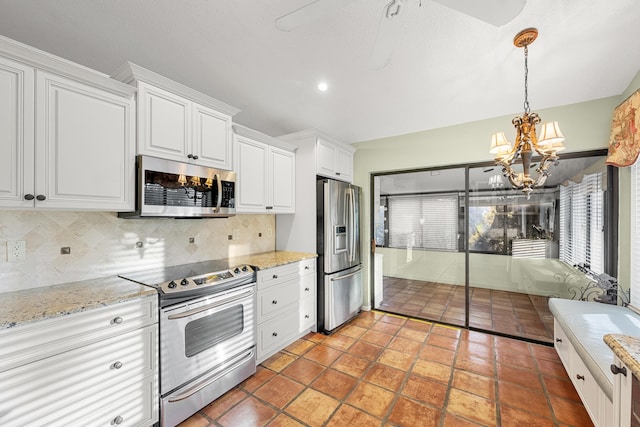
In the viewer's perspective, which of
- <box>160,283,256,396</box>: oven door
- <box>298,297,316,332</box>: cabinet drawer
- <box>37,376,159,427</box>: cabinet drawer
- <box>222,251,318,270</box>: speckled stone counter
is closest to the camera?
<box>37,376,159,427</box>: cabinet drawer

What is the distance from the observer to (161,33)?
1678mm

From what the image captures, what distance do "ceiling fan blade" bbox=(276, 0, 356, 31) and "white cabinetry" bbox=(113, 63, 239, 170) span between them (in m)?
1.23

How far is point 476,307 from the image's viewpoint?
340cm

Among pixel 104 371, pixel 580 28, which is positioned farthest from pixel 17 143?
pixel 580 28

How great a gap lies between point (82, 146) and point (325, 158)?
2379mm

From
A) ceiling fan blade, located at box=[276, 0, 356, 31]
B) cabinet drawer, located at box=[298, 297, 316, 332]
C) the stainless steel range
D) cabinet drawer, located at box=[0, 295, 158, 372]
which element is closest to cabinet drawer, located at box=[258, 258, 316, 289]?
the stainless steel range

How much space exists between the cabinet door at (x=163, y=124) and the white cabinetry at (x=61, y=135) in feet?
0.25

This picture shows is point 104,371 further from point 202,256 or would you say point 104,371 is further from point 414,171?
point 414,171

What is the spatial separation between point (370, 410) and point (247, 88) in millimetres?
2830

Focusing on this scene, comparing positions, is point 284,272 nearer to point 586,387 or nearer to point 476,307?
point 586,387

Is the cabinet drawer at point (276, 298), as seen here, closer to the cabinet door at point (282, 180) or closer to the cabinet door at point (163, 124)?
the cabinet door at point (282, 180)

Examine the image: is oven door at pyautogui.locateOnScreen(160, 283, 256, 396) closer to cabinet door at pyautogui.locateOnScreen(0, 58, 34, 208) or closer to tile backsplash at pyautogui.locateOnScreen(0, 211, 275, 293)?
tile backsplash at pyautogui.locateOnScreen(0, 211, 275, 293)

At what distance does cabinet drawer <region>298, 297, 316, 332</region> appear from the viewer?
Result: 296cm

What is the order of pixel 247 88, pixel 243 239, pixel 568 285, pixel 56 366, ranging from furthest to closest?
pixel 243 239
pixel 568 285
pixel 247 88
pixel 56 366
